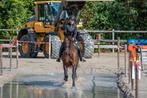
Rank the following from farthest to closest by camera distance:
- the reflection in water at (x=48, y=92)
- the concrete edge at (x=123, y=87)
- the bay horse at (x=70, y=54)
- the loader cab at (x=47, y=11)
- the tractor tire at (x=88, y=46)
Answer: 1. the loader cab at (x=47, y=11)
2. the tractor tire at (x=88, y=46)
3. the bay horse at (x=70, y=54)
4. the reflection in water at (x=48, y=92)
5. the concrete edge at (x=123, y=87)

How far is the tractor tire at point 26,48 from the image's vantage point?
115ft

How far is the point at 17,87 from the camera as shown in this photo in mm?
19109

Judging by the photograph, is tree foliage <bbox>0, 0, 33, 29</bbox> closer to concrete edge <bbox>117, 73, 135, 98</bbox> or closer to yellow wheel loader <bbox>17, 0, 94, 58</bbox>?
yellow wheel loader <bbox>17, 0, 94, 58</bbox>

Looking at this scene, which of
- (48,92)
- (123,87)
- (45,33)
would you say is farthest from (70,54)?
(45,33)

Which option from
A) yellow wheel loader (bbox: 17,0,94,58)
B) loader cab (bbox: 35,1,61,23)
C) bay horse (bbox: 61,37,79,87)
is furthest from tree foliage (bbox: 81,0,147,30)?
bay horse (bbox: 61,37,79,87)

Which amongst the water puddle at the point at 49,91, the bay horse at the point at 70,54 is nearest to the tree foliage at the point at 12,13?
the water puddle at the point at 49,91

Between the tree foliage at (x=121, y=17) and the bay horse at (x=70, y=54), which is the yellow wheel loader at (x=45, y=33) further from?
the bay horse at (x=70, y=54)

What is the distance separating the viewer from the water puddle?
16812 mm

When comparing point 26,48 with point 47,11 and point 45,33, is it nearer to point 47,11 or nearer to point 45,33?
Result: point 45,33

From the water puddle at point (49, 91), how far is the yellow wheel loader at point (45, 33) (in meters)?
12.0

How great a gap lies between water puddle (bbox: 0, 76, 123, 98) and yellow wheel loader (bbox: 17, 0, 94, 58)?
471 inches

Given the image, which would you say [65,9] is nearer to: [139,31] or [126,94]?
[139,31]

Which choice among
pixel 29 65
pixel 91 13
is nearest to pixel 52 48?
pixel 29 65

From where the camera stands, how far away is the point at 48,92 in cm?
1766
